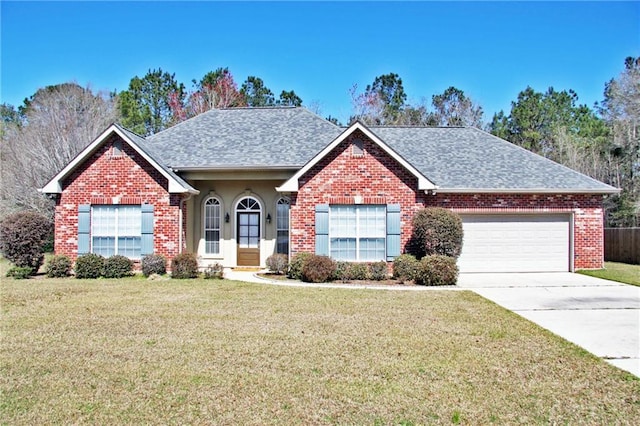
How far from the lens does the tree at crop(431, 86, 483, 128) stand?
138 feet

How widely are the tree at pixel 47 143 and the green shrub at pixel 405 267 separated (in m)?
23.5

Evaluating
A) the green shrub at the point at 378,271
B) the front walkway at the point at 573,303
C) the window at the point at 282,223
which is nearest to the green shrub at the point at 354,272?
the green shrub at the point at 378,271

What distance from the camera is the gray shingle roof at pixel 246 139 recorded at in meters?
18.0

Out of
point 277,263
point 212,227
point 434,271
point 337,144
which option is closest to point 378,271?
point 434,271

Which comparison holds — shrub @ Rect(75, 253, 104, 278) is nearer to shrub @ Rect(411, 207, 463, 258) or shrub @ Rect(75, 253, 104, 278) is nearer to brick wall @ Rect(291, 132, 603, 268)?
brick wall @ Rect(291, 132, 603, 268)

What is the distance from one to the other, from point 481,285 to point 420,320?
18.6 feet

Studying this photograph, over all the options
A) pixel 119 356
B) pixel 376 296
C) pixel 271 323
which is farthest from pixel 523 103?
pixel 119 356

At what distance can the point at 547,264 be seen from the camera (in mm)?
17562

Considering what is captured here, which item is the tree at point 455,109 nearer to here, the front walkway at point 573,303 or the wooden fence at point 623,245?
the wooden fence at point 623,245

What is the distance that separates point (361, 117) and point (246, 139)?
2250 centimetres

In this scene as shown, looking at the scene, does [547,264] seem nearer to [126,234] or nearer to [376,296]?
[376,296]

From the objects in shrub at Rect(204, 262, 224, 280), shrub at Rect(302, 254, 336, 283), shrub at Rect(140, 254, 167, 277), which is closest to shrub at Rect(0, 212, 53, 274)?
shrub at Rect(140, 254, 167, 277)

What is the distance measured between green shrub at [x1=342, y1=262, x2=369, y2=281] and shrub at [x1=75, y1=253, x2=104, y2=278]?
7.97 m

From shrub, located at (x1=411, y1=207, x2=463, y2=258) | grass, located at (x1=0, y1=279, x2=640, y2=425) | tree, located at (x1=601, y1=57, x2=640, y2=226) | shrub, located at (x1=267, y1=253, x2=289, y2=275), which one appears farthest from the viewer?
tree, located at (x1=601, y1=57, x2=640, y2=226)
